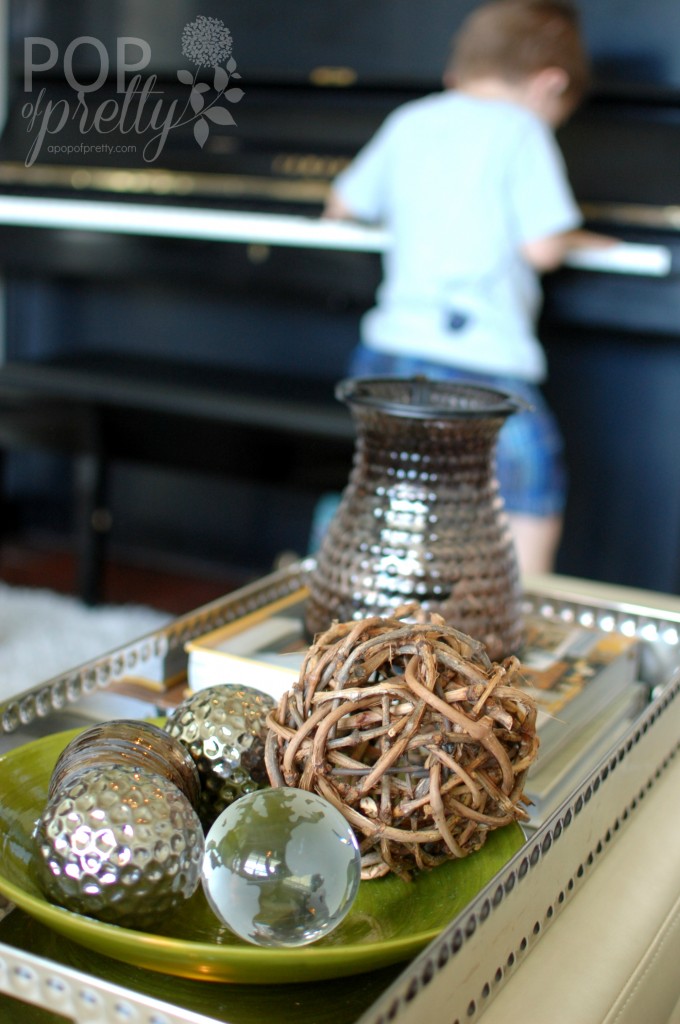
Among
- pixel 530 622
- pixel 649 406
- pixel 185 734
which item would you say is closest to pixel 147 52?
pixel 649 406

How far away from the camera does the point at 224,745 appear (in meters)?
0.64

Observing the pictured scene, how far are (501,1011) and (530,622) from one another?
499 mm

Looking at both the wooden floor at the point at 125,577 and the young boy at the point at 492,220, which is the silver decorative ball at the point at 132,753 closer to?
the young boy at the point at 492,220

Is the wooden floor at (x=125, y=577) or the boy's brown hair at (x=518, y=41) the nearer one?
the boy's brown hair at (x=518, y=41)

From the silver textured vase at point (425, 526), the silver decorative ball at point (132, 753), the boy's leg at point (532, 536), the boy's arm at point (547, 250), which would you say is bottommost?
the boy's leg at point (532, 536)

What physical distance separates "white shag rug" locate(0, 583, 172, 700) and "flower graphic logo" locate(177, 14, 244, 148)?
978 mm

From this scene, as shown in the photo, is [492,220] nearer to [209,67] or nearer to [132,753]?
[209,67]

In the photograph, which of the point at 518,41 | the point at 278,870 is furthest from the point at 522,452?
the point at 278,870

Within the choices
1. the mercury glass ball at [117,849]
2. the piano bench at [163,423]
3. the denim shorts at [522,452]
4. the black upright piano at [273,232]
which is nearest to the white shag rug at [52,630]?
the piano bench at [163,423]

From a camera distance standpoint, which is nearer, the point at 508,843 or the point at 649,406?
the point at 508,843

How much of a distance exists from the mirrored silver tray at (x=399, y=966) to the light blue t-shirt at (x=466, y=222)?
1171 mm

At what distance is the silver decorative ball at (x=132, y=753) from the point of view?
0.57 metres

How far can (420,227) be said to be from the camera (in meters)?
1.94

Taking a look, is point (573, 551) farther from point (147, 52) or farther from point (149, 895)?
point (149, 895)
